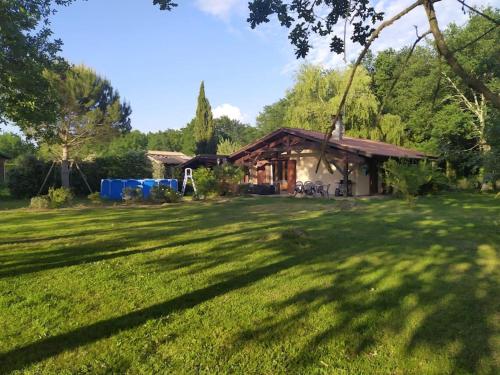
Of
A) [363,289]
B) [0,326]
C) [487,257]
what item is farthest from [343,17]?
[487,257]

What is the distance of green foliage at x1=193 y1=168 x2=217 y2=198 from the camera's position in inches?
798

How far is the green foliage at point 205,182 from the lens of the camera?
66.5 ft

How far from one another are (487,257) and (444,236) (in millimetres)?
2028

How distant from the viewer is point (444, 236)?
29.5ft

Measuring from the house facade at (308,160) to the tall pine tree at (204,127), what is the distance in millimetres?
24008

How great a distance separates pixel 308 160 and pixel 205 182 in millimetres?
7696

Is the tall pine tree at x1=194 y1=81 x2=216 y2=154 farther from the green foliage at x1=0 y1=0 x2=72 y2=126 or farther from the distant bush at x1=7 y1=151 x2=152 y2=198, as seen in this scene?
the green foliage at x1=0 y1=0 x2=72 y2=126

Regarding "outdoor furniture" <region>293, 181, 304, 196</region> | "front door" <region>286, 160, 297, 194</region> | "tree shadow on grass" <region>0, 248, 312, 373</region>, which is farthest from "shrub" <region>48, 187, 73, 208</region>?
"front door" <region>286, 160, 297, 194</region>

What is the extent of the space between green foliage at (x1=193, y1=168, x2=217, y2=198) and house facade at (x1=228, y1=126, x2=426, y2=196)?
17.3ft

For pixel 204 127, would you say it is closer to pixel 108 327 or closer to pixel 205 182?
pixel 205 182

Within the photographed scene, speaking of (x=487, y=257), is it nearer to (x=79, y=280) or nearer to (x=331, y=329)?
(x=331, y=329)

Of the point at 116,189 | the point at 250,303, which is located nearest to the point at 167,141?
the point at 116,189

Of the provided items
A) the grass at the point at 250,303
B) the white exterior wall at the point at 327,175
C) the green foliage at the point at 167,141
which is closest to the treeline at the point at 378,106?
the white exterior wall at the point at 327,175

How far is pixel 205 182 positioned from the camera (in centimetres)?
2027
